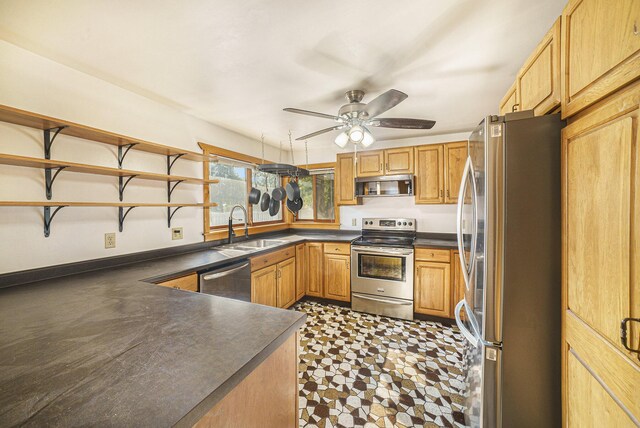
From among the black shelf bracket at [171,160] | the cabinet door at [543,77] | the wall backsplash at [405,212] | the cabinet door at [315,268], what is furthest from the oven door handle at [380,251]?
the black shelf bracket at [171,160]

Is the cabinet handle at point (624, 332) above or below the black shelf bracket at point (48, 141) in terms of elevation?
below

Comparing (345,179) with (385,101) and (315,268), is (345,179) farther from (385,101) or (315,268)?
(385,101)

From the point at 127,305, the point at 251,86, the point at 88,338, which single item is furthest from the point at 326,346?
the point at 251,86

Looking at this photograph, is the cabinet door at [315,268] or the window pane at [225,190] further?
the cabinet door at [315,268]

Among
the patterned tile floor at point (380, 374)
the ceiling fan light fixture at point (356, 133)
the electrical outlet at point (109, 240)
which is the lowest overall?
the patterned tile floor at point (380, 374)

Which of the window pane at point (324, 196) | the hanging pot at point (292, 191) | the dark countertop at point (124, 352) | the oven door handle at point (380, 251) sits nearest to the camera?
the dark countertop at point (124, 352)

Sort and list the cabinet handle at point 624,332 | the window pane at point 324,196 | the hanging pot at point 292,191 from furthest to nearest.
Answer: the window pane at point 324,196
the hanging pot at point 292,191
the cabinet handle at point 624,332

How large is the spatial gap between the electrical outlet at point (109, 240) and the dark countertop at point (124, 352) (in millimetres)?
565

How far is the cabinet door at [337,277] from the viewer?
333 cm

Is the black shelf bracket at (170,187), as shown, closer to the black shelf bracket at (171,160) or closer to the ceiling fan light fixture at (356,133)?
the black shelf bracket at (171,160)

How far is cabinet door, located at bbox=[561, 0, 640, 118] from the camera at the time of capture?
2.31 ft

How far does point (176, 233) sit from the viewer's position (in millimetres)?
2488

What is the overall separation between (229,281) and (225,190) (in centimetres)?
145

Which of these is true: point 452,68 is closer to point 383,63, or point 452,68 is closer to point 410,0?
point 383,63
